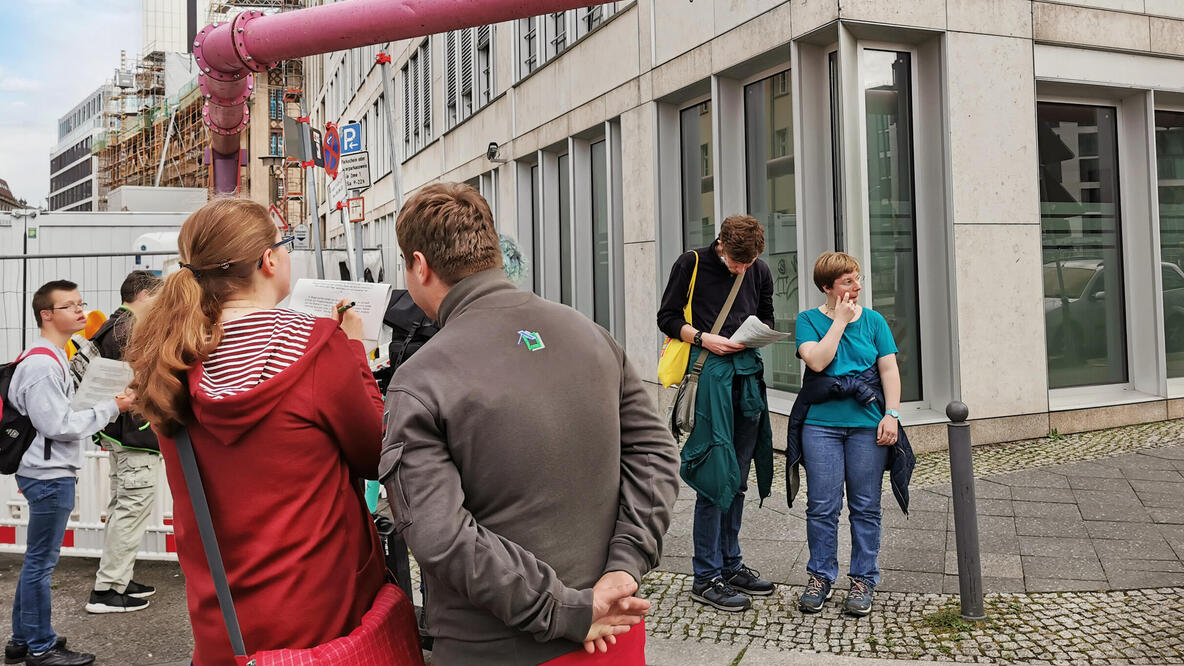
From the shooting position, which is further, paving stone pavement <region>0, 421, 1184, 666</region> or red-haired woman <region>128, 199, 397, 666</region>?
paving stone pavement <region>0, 421, 1184, 666</region>

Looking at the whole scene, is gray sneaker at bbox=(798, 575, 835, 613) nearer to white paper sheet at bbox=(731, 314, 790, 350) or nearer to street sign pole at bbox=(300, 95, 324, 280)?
white paper sheet at bbox=(731, 314, 790, 350)

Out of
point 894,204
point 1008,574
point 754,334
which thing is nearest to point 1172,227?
point 894,204

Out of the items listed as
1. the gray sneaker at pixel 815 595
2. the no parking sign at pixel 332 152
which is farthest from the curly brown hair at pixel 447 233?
the no parking sign at pixel 332 152

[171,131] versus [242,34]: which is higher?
[171,131]

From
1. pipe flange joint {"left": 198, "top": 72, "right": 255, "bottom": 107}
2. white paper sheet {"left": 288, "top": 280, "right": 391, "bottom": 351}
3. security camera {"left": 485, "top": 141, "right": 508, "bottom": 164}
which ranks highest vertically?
security camera {"left": 485, "top": 141, "right": 508, "bottom": 164}

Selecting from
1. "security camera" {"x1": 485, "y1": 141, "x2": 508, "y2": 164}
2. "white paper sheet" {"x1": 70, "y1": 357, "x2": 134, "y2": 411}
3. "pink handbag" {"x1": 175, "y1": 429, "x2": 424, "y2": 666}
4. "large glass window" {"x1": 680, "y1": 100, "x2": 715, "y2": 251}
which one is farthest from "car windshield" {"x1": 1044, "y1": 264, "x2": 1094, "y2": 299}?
"security camera" {"x1": 485, "y1": 141, "x2": 508, "y2": 164}

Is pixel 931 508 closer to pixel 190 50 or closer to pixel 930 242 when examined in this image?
pixel 930 242

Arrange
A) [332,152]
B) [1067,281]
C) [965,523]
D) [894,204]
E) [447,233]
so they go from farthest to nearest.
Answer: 1. [332,152]
2. [1067,281]
3. [894,204]
4. [965,523]
5. [447,233]

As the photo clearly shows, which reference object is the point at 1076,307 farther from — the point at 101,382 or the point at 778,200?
the point at 101,382

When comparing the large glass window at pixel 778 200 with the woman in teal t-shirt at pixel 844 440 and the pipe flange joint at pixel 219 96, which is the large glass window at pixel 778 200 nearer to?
the woman in teal t-shirt at pixel 844 440

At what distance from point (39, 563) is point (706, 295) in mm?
3347

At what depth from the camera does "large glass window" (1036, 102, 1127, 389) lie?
9.16 metres

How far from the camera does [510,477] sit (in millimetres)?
1901

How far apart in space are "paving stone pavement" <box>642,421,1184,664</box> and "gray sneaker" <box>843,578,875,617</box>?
0.06 metres
